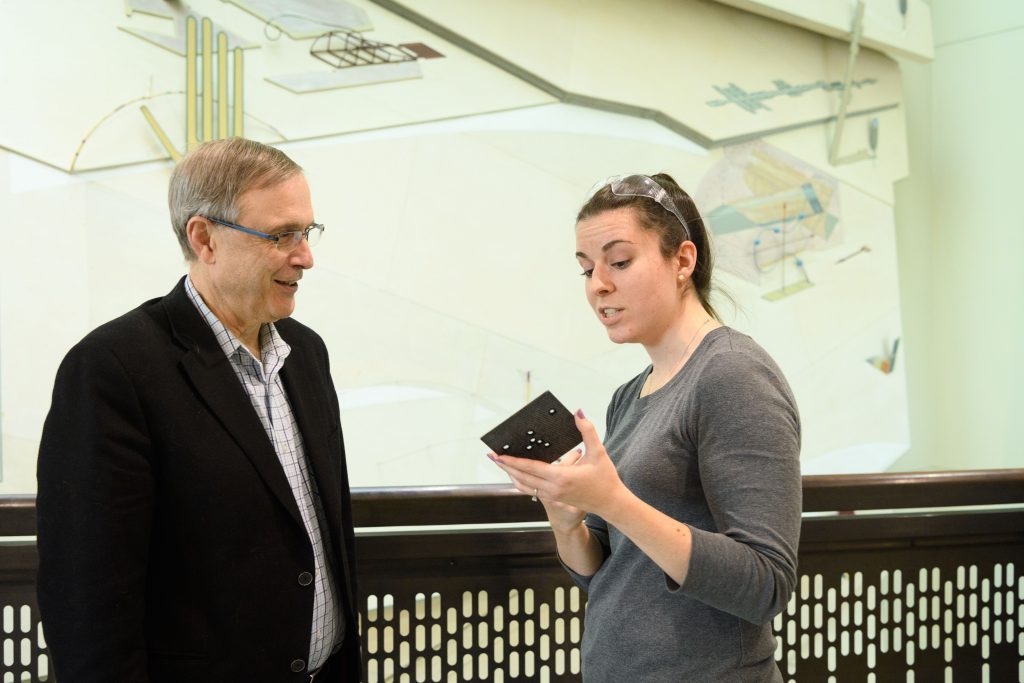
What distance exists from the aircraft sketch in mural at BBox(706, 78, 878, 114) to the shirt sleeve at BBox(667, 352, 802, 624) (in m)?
2.98

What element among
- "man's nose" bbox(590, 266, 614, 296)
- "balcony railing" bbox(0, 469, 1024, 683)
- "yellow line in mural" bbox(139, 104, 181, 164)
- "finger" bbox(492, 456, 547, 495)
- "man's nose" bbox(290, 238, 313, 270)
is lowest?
"balcony railing" bbox(0, 469, 1024, 683)

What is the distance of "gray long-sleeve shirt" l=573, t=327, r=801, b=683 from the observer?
42.3 inches

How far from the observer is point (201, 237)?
1348mm

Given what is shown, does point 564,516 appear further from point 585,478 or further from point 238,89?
point 238,89

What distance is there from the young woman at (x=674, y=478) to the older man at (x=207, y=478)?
40cm

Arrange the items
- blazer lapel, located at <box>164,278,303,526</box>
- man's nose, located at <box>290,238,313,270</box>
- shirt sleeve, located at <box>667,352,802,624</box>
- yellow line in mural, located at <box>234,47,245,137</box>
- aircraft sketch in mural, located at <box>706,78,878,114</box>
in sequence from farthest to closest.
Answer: aircraft sketch in mural, located at <box>706,78,878,114</box> → yellow line in mural, located at <box>234,47,245,137</box> → man's nose, located at <box>290,238,313,270</box> → blazer lapel, located at <box>164,278,303,526</box> → shirt sleeve, located at <box>667,352,802,624</box>

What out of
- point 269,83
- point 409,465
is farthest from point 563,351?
point 269,83

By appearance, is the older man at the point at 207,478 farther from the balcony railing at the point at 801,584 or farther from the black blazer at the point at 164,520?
the balcony railing at the point at 801,584

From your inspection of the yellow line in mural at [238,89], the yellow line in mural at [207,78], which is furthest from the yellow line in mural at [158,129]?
the yellow line in mural at [238,89]

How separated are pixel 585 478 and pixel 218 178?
2.51 feet

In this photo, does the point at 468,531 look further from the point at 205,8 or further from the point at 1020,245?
the point at 1020,245

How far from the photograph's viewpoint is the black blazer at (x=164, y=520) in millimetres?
1144

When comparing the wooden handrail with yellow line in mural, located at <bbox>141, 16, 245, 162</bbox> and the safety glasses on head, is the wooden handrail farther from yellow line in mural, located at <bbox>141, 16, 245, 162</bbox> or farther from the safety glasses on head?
yellow line in mural, located at <bbox>141, 16, 245, 162</bbox>

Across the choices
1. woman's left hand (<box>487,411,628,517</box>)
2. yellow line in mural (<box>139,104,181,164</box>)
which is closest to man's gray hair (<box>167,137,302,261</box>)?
woman's left hand (<box>487,411,628,517</box>)
